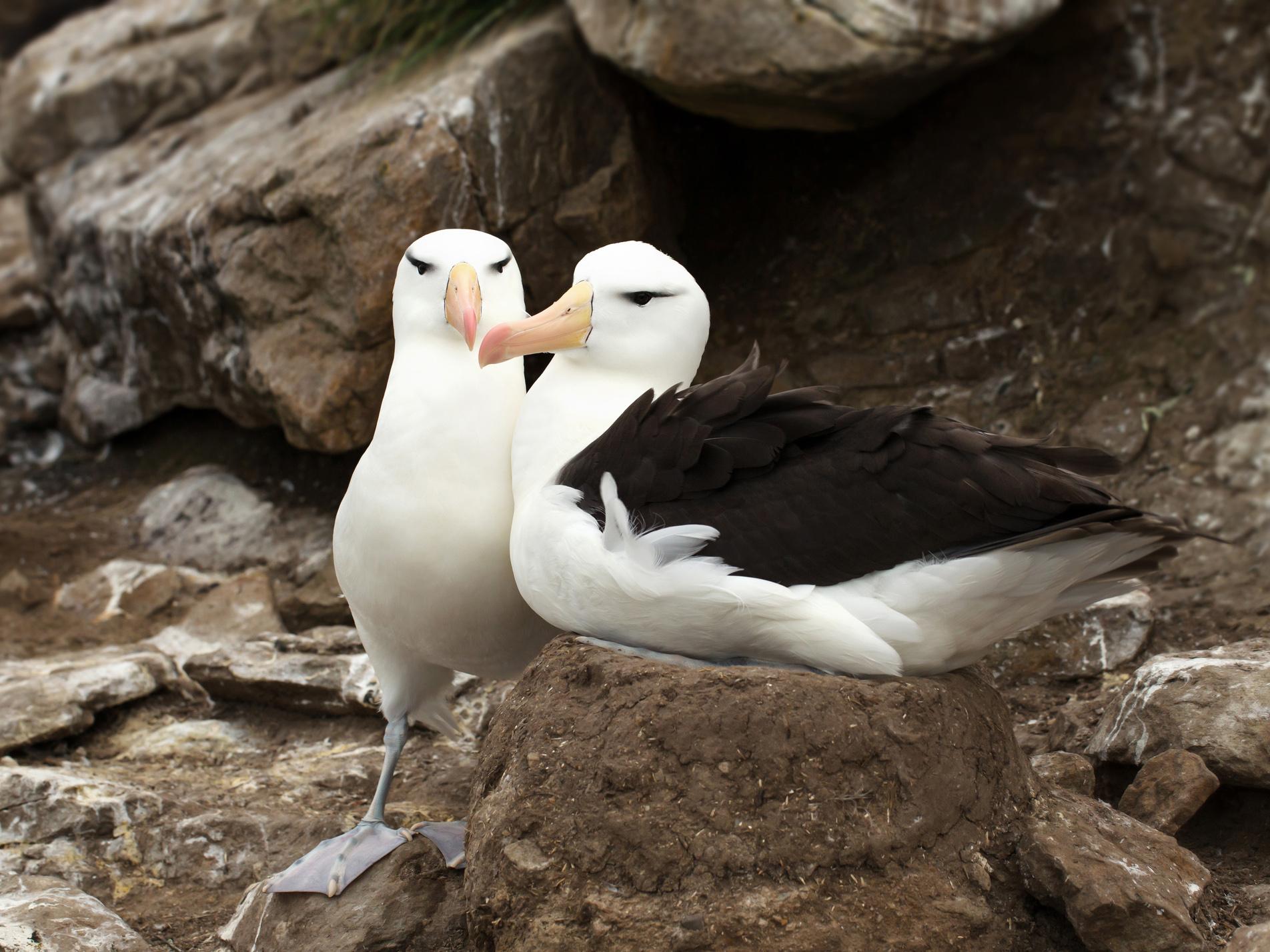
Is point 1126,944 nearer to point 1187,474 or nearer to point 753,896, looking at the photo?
point 753,896

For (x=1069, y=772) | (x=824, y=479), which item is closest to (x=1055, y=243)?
(x=1069, y=772)

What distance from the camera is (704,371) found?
6.98 metres

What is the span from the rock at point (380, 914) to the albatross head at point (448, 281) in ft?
4.75

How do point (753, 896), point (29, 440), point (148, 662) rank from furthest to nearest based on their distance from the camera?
point (29, 440) < point (148, 662) < point (753, 896)

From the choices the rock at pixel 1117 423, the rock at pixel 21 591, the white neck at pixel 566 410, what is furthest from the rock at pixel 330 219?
the white neck at pixel 566 410

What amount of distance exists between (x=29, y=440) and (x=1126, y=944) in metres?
7.46

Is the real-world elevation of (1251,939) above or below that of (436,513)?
below

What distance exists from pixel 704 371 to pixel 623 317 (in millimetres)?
3199

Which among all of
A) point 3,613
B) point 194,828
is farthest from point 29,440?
point 194,828

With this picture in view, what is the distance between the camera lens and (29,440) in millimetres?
8523

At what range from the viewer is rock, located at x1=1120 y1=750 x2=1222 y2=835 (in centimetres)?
350

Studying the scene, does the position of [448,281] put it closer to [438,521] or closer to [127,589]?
[438,521]

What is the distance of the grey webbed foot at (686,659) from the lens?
330 centimetres

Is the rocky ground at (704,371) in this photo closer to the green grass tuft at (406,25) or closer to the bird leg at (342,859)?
the bird leg at (342,859)
